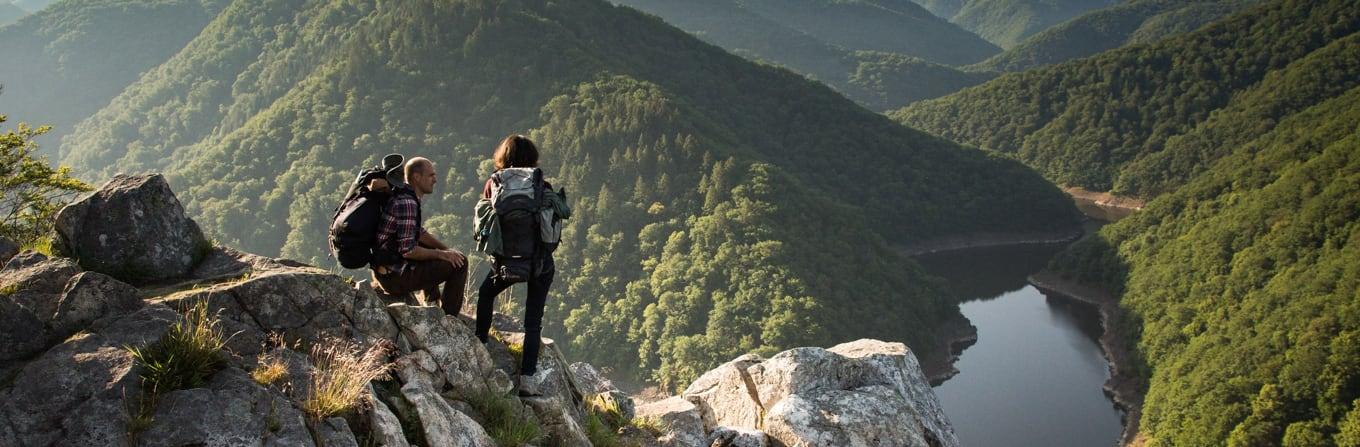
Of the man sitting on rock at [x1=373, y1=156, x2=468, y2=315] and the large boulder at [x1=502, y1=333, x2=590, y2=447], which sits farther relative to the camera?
the large boulder at [x1=502, y1=333, x2=590, y2=447]

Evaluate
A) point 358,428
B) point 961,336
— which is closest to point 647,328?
point 961,336

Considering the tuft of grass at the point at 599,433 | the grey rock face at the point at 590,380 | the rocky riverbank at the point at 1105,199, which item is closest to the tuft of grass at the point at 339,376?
the tuft of grass at the point at 599,433

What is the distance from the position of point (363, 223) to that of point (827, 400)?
632 centimetres

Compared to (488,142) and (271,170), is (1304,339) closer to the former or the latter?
(488,142)

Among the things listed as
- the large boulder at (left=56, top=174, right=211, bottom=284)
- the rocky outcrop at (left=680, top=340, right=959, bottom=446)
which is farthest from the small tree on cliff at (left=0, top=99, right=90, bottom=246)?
the rocky outcrop at (left=680, top=340, right=959, bottom=446)

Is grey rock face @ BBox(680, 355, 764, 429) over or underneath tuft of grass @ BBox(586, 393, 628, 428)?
underneath

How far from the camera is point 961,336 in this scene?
3105 inches

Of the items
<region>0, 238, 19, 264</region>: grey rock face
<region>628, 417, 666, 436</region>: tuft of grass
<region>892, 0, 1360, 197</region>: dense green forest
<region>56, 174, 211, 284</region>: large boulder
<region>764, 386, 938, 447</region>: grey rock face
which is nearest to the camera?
<region>0, 238, 19, 264</region>: grey rock face

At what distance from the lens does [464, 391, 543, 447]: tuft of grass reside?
23.6 ft

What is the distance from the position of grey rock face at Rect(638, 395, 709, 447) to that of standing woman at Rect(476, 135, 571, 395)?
7.38 feet

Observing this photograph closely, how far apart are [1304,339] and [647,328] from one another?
53100 mm

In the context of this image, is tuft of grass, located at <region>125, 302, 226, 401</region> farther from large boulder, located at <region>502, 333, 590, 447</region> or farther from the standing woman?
large boulder, located at <region>502, 333, 590, 447</region>

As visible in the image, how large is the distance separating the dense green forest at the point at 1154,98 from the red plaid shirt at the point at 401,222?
5758 inches

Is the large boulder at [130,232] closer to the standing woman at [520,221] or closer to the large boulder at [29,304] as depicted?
the large boulder at [29,304]
